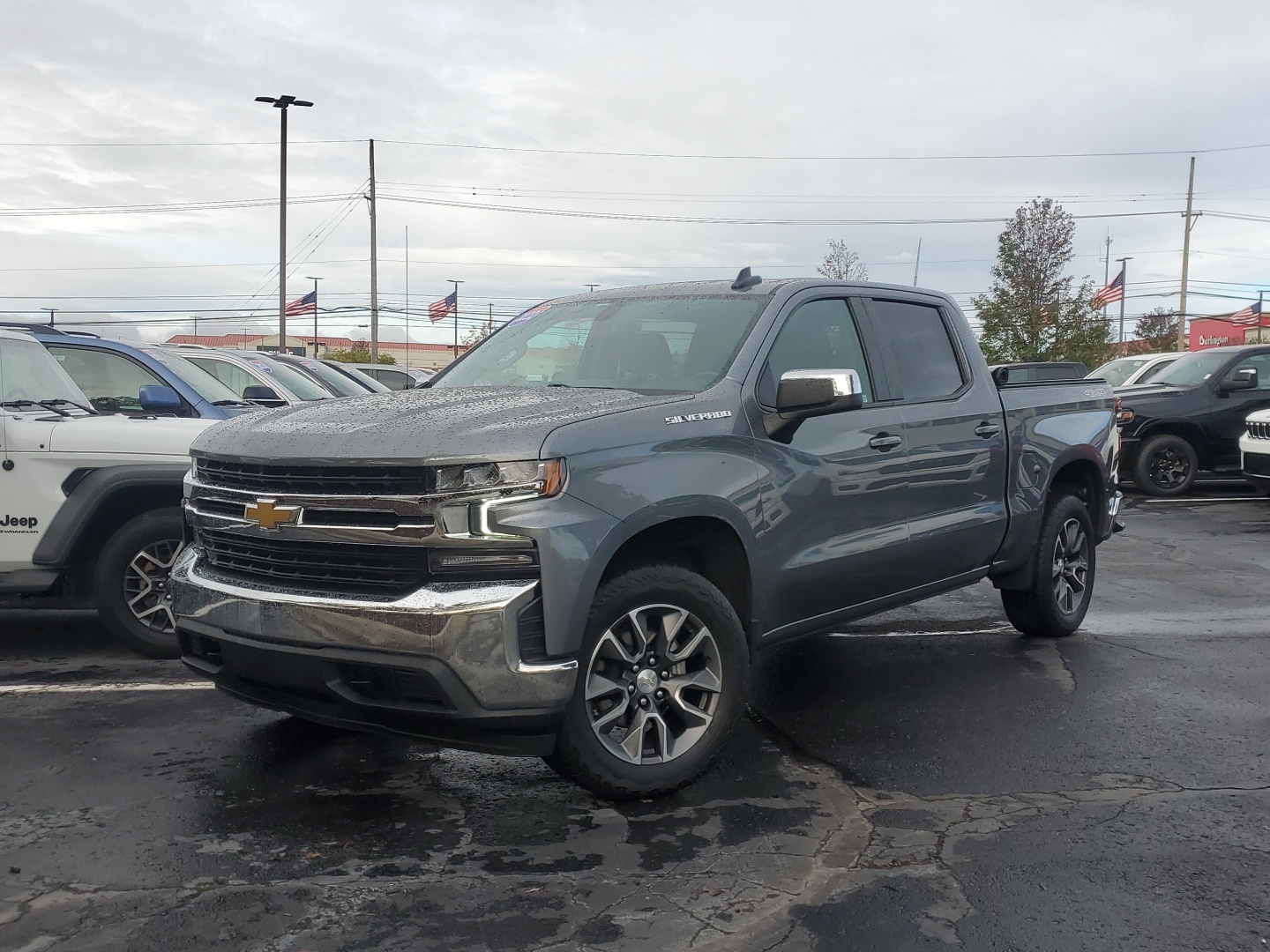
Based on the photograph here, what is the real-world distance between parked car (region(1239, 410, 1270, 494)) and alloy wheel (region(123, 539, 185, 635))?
11029mm

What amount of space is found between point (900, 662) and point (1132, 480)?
10.2 meters

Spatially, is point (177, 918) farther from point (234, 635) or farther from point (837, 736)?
point (837, 736)

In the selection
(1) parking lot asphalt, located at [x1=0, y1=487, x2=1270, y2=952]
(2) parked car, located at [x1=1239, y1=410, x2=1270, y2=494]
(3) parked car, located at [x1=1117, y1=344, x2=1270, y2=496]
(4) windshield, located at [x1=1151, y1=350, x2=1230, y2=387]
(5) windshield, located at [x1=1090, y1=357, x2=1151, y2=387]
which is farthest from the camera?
(5) windshield, located at [x1=1090, y1=357, x2=1151, y2=387]

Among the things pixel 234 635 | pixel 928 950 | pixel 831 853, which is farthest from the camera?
pixel 234 635

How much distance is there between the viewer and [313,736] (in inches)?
194

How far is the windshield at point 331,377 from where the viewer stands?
520 inches

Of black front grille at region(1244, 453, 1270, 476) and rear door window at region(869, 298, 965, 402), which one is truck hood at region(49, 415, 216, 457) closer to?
rear door window at region(869, 298, 965, 402)

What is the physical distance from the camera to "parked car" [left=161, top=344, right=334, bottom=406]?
1126cm

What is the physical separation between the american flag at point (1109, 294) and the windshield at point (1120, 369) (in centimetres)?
2177

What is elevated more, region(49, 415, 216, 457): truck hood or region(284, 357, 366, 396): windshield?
region(284, 357, 366, 396): windshield

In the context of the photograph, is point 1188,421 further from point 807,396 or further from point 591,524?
point 591,524

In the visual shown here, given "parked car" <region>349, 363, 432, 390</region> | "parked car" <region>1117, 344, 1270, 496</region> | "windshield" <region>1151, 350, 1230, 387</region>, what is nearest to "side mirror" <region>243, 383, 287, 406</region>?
"parked car" <region>1117, 344, 1270, 496</region>

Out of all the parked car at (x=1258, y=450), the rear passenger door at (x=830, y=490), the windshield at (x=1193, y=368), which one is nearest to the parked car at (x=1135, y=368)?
the windshield at (x=1193, y=368)

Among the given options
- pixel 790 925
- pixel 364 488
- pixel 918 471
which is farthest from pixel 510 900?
pixel 918 471
